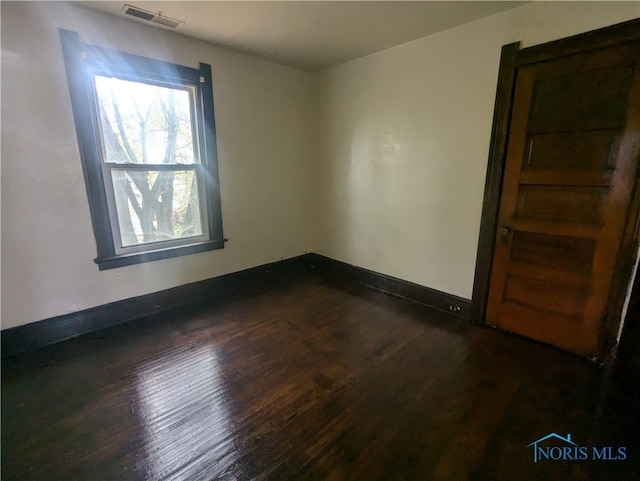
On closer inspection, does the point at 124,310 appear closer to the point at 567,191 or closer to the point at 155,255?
the point at 155,255

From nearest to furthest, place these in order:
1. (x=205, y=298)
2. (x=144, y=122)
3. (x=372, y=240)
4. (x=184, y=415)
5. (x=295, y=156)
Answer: (x=184, y=415)
(x=144, y=122)
(x=205, y=298)
(x=372, y=240)
(x=295, y=156)

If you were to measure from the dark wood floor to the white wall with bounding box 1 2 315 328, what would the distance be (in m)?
0.50

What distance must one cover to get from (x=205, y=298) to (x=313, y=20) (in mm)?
2843

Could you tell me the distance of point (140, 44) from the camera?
2477mm

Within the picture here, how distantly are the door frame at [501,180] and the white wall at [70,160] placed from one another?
233 cm

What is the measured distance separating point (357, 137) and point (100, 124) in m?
2.48

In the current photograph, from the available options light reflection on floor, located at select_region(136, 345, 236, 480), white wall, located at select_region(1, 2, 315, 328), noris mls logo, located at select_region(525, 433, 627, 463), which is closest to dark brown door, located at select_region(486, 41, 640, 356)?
noris mls logo, located at select_region(525, 433, 627, 463)

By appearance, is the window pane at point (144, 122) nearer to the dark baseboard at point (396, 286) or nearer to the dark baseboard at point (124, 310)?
the dark baseboard at point (124, 310)

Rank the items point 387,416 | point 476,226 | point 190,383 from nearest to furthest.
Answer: point 387,416 → point 190,383 → point 476,226

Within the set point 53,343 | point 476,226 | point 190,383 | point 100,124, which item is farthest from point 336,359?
point 100,124

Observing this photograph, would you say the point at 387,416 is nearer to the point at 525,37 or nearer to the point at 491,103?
the point at 491,103

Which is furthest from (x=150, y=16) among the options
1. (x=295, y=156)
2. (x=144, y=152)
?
(x=295, y=156)

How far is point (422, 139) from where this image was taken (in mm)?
2826

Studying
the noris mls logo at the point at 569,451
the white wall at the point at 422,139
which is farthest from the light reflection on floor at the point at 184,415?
the white wall at the point at 422,139
